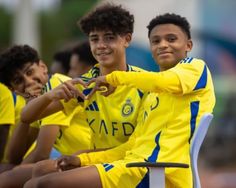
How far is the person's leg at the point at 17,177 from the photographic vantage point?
7.75 m

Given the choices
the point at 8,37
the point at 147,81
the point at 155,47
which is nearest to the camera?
the point at 147,81

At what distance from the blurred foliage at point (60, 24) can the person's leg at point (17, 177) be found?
34.9m

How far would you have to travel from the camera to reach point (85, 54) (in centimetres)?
962

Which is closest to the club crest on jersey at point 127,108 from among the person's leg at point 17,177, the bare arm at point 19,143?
the person's leg at point 17,177

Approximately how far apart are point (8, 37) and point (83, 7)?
154 inches

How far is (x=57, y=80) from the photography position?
27.6 feet

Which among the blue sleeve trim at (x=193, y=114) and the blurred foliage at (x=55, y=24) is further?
the blurred foliage at (x=55, y=24)

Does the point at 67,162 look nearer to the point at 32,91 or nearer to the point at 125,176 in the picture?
the point at 125,176

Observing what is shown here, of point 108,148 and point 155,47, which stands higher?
point 155,47

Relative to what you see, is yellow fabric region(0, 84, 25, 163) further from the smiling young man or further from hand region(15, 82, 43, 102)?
the smiling young man

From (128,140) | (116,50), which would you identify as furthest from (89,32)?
(128,140)

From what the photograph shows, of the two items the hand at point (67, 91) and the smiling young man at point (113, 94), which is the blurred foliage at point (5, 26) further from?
the hand at point (67, 91)

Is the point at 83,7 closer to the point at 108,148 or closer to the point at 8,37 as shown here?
the point at 8,37

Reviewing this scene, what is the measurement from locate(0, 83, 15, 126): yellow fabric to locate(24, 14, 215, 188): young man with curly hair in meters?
1.56
